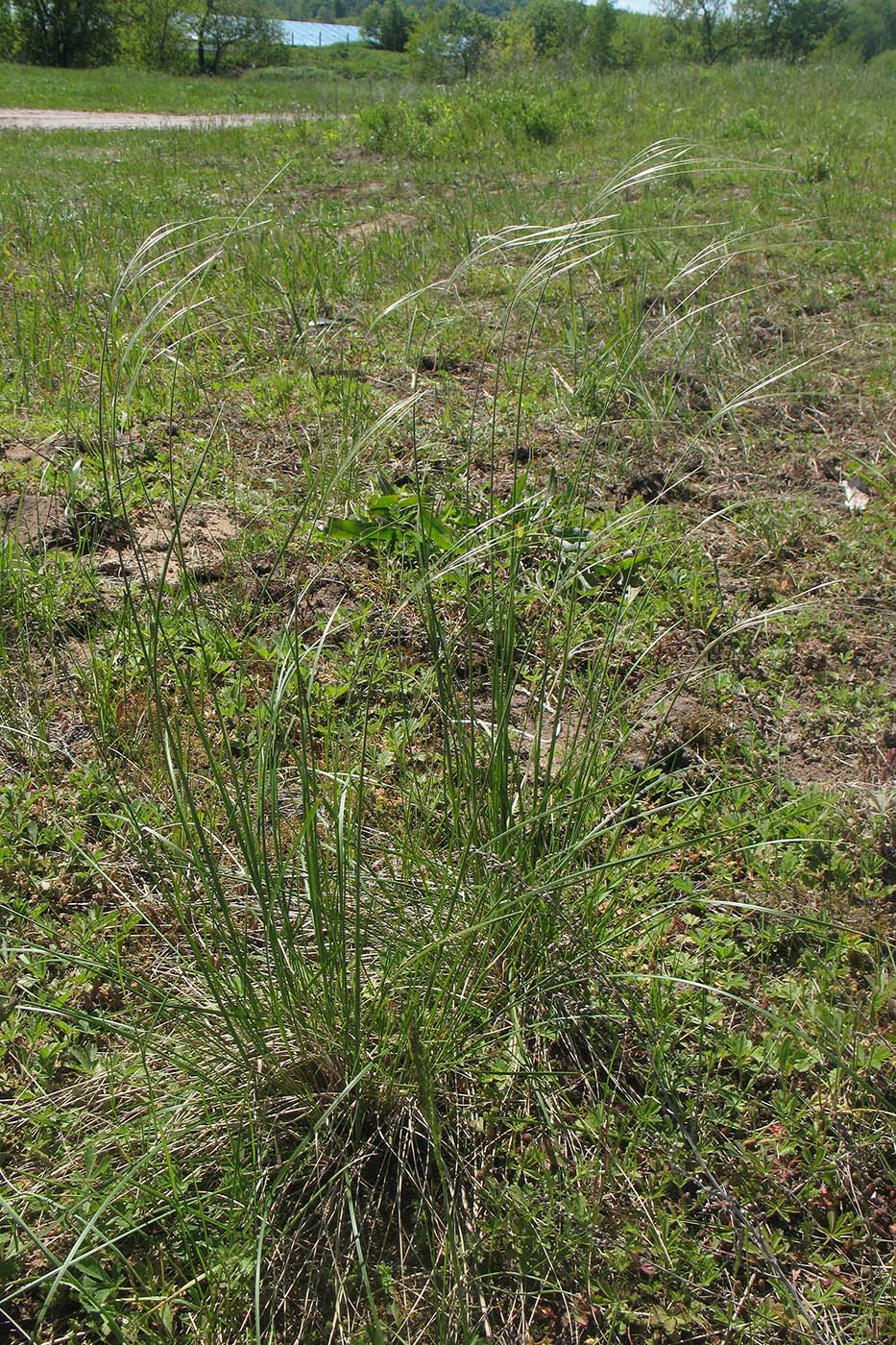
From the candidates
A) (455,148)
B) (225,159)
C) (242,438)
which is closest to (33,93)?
(225,159)

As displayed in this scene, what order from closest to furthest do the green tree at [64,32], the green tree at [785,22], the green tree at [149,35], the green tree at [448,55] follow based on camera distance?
the green tree at [448,55] < the green tree at [64,32] < the green tree at [149,35] < the green tree at [785,22]

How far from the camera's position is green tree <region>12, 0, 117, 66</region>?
30.1m

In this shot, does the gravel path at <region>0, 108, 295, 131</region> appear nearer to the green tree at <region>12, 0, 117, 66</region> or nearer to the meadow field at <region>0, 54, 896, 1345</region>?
the meadow field at <region>0, 54, 896, 1345</region>

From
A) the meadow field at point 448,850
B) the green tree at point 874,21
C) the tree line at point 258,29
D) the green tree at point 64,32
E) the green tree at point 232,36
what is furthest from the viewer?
the green tree at point 874,21

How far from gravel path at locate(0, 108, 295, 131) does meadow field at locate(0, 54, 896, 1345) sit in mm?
8884

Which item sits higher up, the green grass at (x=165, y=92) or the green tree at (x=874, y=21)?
the green tree at (x=874, y=21)

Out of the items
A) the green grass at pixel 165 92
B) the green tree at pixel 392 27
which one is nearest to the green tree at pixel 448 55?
the green grass at pixel 165 92

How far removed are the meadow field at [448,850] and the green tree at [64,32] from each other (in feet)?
112

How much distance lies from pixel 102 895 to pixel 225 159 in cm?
744

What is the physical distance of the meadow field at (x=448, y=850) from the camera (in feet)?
4.10

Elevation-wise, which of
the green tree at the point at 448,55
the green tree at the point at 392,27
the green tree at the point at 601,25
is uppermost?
the green tree at the point at 392,27

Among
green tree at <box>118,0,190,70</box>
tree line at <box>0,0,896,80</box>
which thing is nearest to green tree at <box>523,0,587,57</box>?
tree line at <box>0,0,896,80</box>

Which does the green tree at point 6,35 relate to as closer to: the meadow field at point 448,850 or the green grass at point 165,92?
the green grass at point 165,92

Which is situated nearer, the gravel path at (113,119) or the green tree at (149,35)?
the gravel path at (113,119)
